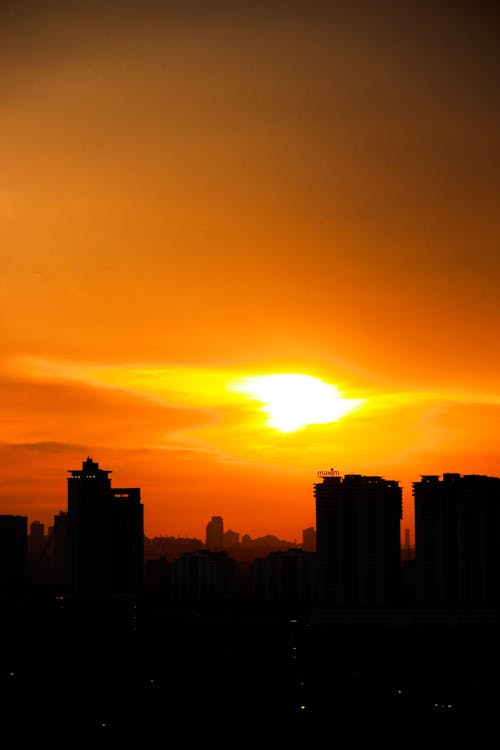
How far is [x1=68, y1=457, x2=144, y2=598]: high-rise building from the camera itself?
117750mm

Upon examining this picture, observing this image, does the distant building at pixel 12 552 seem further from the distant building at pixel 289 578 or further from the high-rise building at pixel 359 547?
the high-rise building at pixel 359 547

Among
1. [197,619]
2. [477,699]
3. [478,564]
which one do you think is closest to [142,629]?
[197,619]

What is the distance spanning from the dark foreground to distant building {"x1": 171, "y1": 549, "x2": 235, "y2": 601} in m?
12.9

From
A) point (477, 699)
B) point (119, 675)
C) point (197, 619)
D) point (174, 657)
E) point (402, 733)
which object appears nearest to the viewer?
point (402, 733)

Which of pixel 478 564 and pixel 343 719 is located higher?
pixel 478 564

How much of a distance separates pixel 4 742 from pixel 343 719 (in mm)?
16659

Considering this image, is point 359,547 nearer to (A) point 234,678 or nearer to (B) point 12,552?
(A) point 234,678

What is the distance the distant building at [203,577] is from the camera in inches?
5502

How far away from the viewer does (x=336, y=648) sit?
9525 cm

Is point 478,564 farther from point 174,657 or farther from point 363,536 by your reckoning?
point 174,657

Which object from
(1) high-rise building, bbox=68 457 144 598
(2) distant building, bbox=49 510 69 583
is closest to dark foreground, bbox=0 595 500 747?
(1) high-rise building, bbox=68 457 144 598

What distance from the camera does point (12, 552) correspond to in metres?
128

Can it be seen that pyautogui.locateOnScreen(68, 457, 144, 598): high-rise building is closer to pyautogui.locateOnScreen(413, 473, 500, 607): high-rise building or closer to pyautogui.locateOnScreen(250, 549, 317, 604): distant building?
pyautogui.locateOnScreen(250, 549, 317, 604): distant building

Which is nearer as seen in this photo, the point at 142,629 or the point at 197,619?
the point at 142,629
